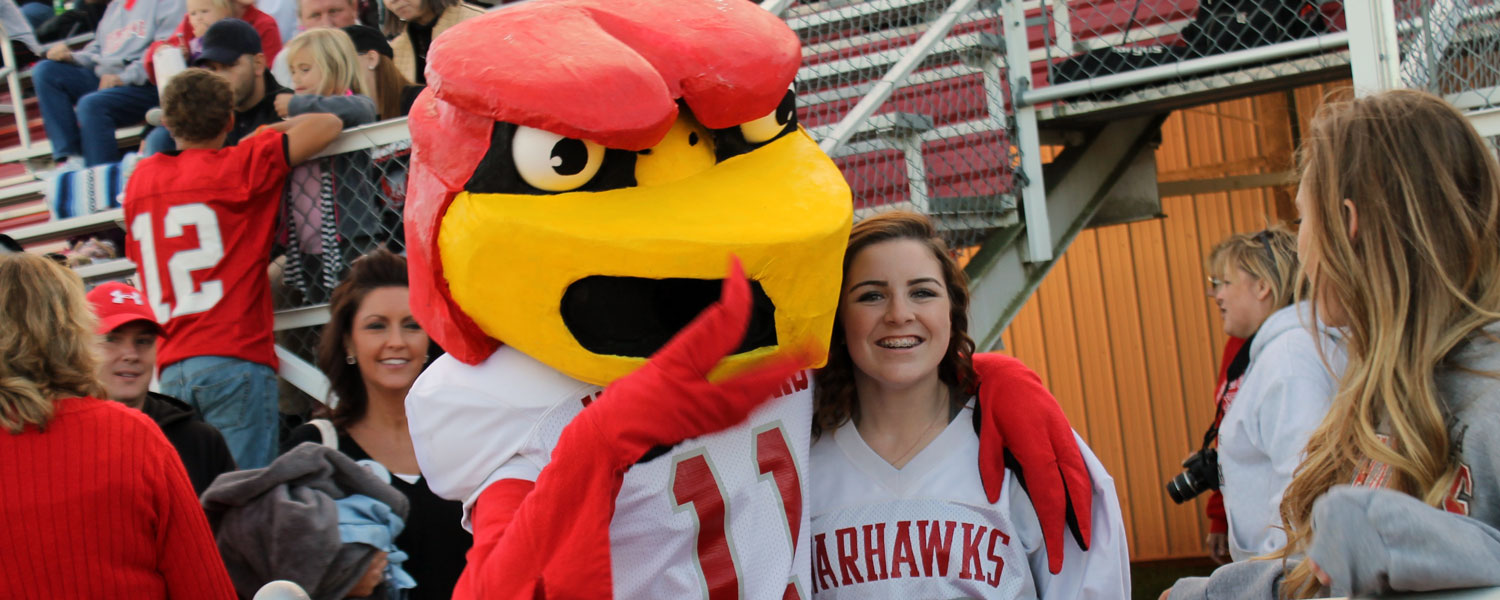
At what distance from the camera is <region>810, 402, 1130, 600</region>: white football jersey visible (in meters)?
2.01

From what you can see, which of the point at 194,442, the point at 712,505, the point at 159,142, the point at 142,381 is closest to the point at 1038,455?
the point at 712,505

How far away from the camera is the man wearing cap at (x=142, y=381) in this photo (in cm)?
279

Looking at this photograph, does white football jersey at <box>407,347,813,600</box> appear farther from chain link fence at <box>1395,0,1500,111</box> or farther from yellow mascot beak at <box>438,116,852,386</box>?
chain link fence at <box>1395,0,1500,111</box>

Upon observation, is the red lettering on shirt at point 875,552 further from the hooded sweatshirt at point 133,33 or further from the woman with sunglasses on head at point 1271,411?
the hooded sweatshirt at point 133,33

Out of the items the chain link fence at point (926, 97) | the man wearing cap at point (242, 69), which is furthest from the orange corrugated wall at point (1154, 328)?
the man wearing cap at point (242, 69)

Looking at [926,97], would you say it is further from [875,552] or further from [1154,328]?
[1154,328]

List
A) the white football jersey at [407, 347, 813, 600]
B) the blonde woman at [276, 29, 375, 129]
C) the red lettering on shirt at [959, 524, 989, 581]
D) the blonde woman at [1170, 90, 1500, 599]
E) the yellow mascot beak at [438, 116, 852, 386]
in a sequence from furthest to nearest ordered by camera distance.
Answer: the blonde woman at [276, 29, 375, 129] → the red lettering on shirt at [959, 524, 989, 581] → the white football jersey at [407, 347, 813, 600] → the yellow mascot beak at [438, 116, 852, 386] → the blonde woman at [1170, 90, 1500, 599]

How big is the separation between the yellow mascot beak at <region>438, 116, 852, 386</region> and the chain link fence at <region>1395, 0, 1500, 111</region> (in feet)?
7.71

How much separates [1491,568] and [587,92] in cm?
110

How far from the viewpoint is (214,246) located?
379 centimetres

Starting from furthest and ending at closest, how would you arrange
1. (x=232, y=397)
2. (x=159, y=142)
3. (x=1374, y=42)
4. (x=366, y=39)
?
(x=159, y=142) < (x=366, y=39) < (x=232, y=397) < (x=1374, y=42)

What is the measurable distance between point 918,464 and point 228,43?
10.4 ft

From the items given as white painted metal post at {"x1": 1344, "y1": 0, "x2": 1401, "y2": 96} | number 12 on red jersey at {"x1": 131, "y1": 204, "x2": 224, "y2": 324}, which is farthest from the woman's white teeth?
number 12 on red jersey at {"x1": 131, "y1": 204, "x2": 224, "y2": 324}

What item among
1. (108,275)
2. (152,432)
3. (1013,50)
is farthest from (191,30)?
(152,432)
